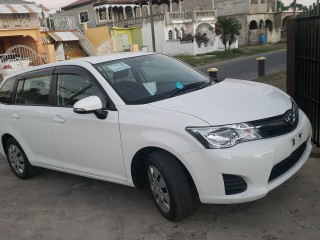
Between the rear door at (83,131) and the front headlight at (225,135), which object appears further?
the rear door at (83,131)

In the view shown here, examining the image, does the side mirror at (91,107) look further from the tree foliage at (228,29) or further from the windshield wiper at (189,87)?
the tree foliage at (228,29)

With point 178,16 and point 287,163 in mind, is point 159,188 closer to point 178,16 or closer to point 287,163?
point 287,163

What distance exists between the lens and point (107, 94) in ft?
12.3

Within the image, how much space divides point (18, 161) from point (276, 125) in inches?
143

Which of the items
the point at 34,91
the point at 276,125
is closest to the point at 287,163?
the point at 276,125

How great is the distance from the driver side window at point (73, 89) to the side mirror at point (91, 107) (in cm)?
16

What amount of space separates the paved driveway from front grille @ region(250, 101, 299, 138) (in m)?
0.80

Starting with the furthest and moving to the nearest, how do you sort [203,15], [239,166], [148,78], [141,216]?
[203,15] < [148,78] < [141,216] < [239,166]

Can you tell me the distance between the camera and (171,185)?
127 inches

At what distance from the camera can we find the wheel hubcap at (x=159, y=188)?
11.2 ft

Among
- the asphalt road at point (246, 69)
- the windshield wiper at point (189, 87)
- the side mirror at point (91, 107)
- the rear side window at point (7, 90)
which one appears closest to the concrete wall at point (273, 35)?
the asphalt road at point (246, 69)

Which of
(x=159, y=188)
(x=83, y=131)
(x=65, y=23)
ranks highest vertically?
(x=65, y=23)

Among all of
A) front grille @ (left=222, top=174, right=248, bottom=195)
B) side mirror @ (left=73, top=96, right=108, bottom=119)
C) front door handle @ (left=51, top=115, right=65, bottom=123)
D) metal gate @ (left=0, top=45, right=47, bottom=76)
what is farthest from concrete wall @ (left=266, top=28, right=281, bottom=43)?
front grille @ (left=222, top=174, right=248, bottom=195)

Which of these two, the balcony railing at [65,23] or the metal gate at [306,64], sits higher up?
the balcony railing at [65,23]
